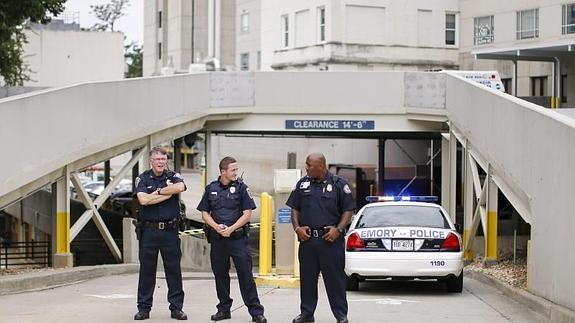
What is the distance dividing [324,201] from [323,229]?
11.8 inches

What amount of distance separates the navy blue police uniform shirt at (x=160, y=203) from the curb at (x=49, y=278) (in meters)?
5.03

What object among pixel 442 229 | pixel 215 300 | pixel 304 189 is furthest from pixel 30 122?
pixel 304 189

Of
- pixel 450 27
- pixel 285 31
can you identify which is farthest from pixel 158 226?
pixel 285 31

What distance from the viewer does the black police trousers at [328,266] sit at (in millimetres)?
10648

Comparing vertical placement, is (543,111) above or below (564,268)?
above

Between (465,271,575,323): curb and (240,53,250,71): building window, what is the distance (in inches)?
2289

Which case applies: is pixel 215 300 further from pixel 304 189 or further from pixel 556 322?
pixel 556 322

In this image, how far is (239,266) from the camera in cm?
1097

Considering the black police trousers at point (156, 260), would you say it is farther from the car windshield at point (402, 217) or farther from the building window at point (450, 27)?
the building window at point (450, 27)

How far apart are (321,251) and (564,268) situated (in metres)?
2.88

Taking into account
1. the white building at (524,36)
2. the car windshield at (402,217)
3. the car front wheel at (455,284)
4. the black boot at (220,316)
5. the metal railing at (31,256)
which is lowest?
the metal railing at (31,256)

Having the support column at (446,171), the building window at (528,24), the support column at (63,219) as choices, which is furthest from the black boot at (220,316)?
the building window at (528,24)

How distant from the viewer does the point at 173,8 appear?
86750 millimetres

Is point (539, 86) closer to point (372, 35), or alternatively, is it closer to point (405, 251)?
point (372, 35)
